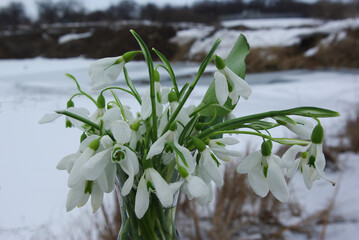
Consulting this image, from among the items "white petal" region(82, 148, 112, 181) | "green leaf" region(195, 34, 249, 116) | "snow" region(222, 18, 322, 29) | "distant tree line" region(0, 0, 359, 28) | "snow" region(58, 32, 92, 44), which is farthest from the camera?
"snow" region(222, 18, 322, 29)

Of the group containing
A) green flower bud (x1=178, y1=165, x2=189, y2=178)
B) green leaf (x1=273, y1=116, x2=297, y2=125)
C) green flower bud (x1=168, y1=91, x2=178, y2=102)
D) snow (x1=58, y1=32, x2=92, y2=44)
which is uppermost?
green flower bud (x1=168, y1=91, x2=178, y2=102)

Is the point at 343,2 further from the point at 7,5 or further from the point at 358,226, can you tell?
the point at 7,5

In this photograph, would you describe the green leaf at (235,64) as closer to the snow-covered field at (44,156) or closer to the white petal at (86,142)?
the white petal at (86,142)

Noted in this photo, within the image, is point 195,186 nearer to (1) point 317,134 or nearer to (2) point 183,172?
(2) point 183,172

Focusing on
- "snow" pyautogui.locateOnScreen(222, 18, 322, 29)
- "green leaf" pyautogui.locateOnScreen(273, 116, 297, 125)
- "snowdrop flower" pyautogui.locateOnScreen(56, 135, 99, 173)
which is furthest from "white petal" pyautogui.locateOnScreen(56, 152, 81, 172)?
"snow" pyautogui.locateOnScreen(222, 18, 322, 29)

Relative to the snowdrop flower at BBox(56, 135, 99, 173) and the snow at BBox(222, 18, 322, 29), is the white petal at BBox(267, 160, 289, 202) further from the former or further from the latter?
the snow at BBox(222, 18, 322, 29)

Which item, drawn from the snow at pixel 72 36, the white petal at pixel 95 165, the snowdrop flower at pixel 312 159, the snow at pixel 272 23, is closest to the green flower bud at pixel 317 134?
the snowdrop flower at pixel 312 159

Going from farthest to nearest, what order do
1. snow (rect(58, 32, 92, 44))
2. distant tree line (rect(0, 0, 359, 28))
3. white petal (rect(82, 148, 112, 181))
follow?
snow (rect(58, 32, 92, 44)) < distant tree line (rect(0, 0, 359, 28)) < white petal (rect(82, 148, 112, 181))

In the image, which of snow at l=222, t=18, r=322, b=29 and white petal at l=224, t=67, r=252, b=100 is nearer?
white petal at l=224, t=67, r=252, b=100

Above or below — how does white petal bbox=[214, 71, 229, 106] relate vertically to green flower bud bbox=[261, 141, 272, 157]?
above
